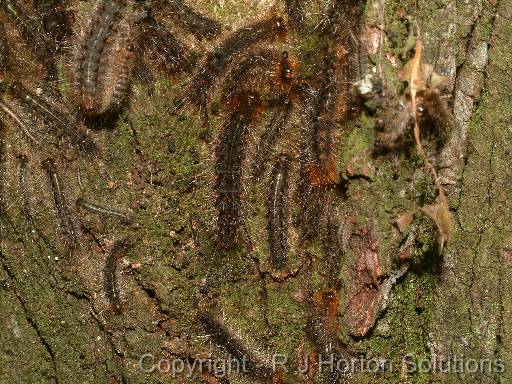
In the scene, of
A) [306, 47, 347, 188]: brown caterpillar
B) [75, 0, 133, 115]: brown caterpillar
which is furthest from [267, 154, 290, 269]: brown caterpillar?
[75, 0, 133, 115]: brown caterpillar

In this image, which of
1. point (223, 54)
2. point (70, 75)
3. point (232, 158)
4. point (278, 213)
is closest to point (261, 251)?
point (278, 213)

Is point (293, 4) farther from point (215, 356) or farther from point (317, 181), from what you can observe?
point (215, 356)

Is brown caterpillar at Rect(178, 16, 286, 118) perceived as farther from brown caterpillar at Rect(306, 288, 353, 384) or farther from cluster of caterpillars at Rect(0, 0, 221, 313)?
brown caterpillar at Rect(306, 288, 353, 384)

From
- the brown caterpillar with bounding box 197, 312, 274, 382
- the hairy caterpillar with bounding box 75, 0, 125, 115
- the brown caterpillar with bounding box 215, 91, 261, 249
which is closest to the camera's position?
the hairy caterpillar with bounding box 75, 0, 125, 115

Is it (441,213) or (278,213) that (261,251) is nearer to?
(278,213)

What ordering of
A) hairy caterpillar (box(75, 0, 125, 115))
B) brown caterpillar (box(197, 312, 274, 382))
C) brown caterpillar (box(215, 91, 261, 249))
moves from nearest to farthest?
hairy caterpillar (box(75, 0, 125, 115))
brown caterpillar (box(215, 91, 261, 249))
brown caterpillar (box(197, 312, 274, 382))

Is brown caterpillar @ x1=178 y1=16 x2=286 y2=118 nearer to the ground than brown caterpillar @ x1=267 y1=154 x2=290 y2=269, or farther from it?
farther from it

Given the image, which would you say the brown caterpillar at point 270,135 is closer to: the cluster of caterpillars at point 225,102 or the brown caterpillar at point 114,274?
the cluster of caterpillars at point 225,102
